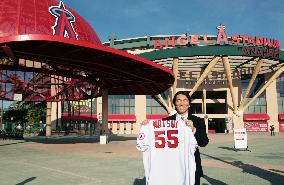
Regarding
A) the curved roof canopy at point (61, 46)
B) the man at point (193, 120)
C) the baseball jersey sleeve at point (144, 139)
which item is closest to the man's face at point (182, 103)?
the man at point (193, 120)

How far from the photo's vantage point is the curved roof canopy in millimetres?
22312

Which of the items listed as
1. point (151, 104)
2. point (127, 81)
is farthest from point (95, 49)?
point (151, 104)

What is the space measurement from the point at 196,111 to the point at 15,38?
6637cm

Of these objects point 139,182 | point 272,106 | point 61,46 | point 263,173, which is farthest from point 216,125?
point 139,182

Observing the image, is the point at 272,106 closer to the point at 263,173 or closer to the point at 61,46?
the point at 61,46

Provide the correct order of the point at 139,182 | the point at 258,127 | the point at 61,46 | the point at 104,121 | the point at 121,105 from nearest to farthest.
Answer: the point at 139,182, the point at 61,46, the point at 104,121, the point at 258,127, the point at 121,105

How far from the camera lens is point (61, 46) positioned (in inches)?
906

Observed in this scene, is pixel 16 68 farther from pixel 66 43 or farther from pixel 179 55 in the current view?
pixel 179 55

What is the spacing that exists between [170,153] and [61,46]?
18.5 meters

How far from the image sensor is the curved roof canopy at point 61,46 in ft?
73.2

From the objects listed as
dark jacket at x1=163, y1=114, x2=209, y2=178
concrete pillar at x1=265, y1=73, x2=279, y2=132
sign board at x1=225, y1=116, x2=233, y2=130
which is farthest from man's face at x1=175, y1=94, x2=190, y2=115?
concrete pillar at x1=265, y1=73, x2=279, y2=132

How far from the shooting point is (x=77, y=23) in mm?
32688

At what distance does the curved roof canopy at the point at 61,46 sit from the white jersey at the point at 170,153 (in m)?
16.0

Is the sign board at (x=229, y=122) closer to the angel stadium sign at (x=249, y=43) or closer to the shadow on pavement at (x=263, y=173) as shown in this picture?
the angel stadium sign at (x=249, y=43)
